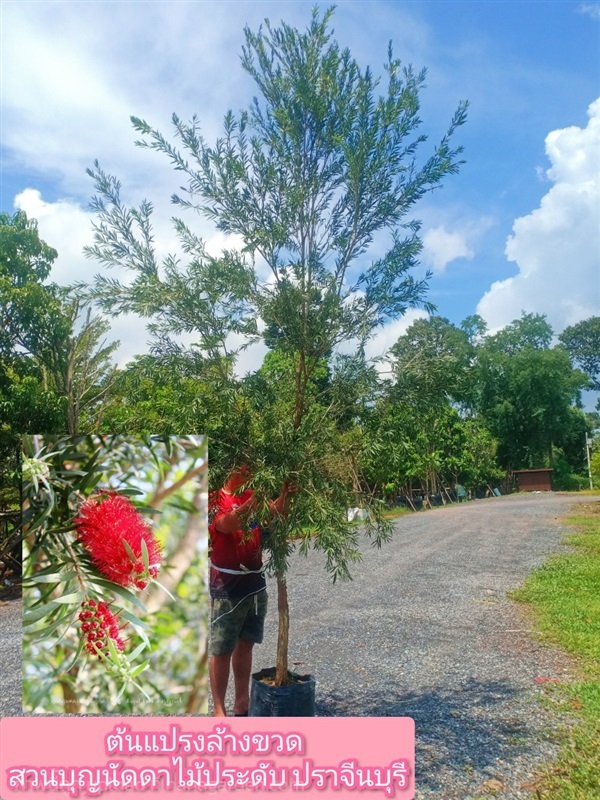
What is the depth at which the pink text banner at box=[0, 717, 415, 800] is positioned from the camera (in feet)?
10.7

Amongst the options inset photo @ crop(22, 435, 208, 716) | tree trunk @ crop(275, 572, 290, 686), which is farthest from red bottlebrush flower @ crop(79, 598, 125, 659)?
tree trunk @ crop(275, 572, 290, 686)

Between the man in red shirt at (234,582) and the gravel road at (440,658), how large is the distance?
4.01 feet

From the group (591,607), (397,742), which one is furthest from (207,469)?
(591,607)

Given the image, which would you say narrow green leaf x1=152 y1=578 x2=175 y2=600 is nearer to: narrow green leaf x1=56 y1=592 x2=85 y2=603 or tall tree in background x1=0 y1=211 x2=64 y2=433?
narrow green leaf x1=56 y1=592 x2=85 y2=603

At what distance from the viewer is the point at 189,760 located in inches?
131

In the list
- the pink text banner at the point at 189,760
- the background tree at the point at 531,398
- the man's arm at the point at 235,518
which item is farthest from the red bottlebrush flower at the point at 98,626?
the background tree at the point at 531,398

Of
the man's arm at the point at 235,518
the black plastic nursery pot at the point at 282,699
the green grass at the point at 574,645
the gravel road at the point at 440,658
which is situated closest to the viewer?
the man's arm at the point at 235,518

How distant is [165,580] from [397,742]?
56.3 inches

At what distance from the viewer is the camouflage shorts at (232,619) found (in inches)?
162

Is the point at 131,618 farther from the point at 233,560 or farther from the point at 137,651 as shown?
the point at 233,560

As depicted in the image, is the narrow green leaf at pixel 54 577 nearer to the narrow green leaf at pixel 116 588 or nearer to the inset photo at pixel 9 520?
the narrow green leaf at pixel 116 588

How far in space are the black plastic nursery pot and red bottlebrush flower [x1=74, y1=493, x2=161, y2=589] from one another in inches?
55.8

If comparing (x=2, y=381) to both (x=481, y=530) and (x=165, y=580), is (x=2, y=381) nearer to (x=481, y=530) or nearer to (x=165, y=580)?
(x=165, y=580)

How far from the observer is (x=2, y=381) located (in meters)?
7.25
